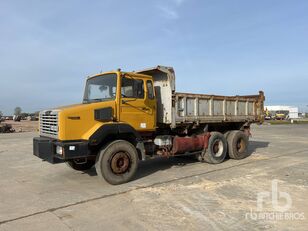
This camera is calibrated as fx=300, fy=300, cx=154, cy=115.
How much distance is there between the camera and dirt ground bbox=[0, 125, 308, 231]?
4.93 meters

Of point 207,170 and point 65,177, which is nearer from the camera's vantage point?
point 65,177

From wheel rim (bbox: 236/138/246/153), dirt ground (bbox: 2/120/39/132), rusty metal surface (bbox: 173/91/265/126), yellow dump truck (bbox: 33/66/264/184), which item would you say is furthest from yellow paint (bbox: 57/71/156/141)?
dirt ground (bbox: 2/120/39/132)

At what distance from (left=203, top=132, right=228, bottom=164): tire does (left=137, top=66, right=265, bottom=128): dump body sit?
60 cm

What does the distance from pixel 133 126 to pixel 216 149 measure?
3891 mm

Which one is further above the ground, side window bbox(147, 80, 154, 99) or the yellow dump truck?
side window bbox(147, 80, 154, 99)

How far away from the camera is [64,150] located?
6.85 m

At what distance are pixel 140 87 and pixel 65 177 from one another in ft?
10.8

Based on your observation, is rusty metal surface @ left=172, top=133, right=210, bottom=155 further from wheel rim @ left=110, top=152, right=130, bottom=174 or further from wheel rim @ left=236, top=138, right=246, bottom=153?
wheel rim @ left=110, top=152, right=130, bottom=174

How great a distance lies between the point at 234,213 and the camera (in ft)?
17.5

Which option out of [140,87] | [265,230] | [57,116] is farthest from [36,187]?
[265,230]

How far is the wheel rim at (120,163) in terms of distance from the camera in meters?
7.50

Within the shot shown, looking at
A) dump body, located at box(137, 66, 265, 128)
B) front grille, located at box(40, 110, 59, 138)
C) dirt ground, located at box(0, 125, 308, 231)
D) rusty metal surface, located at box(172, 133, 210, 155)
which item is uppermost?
dump body, located at box(137, 66, 265, 128)

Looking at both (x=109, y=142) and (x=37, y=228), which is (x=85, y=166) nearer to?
(x=109, y=142)

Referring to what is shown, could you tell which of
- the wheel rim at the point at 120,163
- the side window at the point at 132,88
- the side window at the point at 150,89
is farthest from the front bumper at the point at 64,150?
the side window at the point at 150,89
